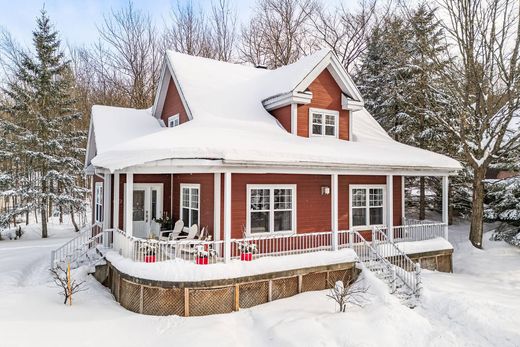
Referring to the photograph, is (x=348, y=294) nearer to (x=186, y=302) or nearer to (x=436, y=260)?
(x=186, y=302)

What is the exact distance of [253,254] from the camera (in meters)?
10.9

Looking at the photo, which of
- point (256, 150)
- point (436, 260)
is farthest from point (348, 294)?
point (436, 260)

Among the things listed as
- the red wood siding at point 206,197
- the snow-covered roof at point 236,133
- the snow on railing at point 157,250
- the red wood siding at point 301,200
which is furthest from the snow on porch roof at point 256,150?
the snow on railing at point 157,250

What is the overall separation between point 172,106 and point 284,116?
5548mm

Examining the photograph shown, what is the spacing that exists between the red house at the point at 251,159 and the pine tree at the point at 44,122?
815 centimetres

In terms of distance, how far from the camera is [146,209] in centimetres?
1472

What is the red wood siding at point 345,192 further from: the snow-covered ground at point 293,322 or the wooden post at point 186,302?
the wooden post at point 186,302

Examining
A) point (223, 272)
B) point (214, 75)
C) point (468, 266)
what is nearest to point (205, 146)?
point (223, 272)

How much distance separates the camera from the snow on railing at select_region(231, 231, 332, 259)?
438 inches

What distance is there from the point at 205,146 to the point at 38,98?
20033mm

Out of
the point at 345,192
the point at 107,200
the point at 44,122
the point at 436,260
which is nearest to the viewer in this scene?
the point at 436,260

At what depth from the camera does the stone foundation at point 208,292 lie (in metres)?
9.16

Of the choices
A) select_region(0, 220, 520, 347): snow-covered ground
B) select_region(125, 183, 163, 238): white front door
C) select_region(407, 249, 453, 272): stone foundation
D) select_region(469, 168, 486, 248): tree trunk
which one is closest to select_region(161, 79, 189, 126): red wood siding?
select_region(125, 183, 163, 238): white front door

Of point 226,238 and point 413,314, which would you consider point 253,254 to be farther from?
point 413,314
